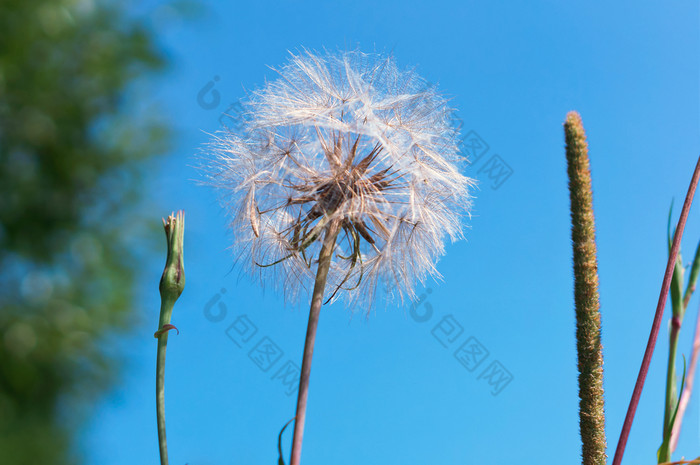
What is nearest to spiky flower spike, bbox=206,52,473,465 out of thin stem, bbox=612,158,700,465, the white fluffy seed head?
the white fluffy seed head

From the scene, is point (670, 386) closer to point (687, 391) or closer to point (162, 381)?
point (687, 391)

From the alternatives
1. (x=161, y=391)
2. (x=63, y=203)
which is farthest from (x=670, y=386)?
(x=161, y=391)

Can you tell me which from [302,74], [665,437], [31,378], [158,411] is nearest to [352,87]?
[302,74]

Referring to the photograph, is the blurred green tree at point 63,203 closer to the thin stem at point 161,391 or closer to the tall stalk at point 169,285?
the tall stalk at point 169,285

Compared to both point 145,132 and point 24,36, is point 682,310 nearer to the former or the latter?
point 145,132

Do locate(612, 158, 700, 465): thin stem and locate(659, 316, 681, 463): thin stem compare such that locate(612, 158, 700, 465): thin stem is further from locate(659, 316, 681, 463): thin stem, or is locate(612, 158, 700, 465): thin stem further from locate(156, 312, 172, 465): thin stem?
locate(156, 312, 172, 465): thin stem

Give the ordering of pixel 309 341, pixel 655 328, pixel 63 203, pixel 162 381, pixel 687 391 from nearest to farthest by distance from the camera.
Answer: pixel 63 203, pixel 687 391, pixel 655 328, pixel 162 381, pixel 309 341

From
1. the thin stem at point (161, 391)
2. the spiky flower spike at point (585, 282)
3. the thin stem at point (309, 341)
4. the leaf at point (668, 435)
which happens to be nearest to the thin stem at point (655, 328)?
the leaf at point (668, 435)
